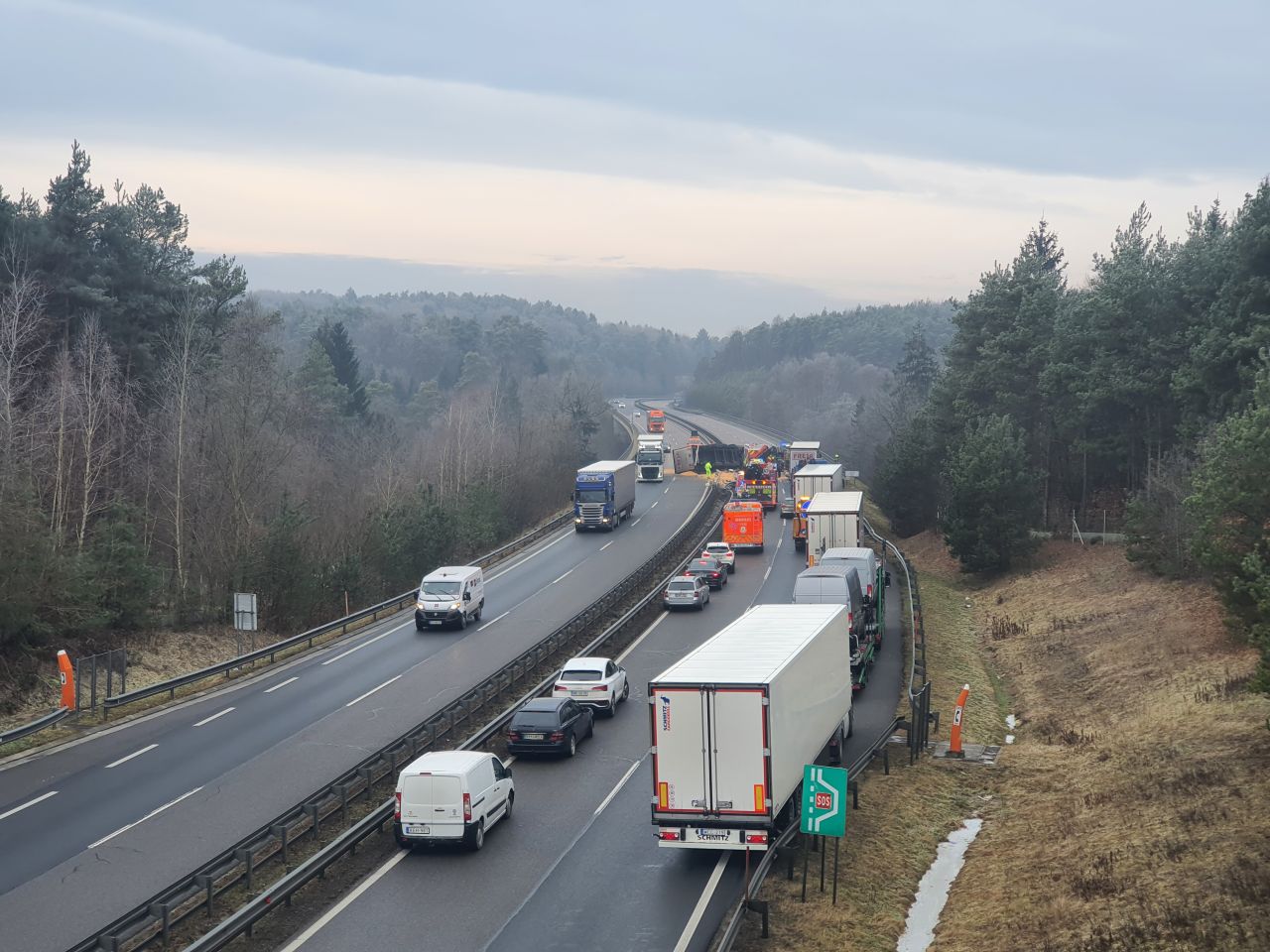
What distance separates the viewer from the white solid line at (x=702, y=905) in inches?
709

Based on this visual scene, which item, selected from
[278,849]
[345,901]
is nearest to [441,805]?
[345,901]

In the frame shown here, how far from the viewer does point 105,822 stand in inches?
932

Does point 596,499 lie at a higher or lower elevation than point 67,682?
higher

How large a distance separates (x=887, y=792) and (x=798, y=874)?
19.5ft

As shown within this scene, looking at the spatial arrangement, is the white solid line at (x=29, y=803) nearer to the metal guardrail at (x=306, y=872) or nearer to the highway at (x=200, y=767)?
the highway at (x=200, y=767)

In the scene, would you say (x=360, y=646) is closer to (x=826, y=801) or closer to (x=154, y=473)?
(x=154, y=473)

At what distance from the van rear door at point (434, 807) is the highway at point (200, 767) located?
3696 mm

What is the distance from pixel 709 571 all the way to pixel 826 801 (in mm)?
35292

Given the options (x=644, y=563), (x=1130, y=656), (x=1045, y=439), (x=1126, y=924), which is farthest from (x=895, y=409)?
(x=1126, y=924)

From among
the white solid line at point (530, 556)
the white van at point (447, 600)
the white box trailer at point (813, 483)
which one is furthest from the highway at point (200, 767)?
the white box trailer at point (813, 483)

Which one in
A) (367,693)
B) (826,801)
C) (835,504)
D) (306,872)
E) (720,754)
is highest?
(835,504)

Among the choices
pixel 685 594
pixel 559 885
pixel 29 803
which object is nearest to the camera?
pixel 559 885

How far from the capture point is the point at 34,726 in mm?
29047

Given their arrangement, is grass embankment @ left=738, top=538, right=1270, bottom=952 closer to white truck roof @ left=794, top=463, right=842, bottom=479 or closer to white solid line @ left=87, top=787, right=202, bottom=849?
white solid line @ left=87, top=787, right=202, bottom=849
